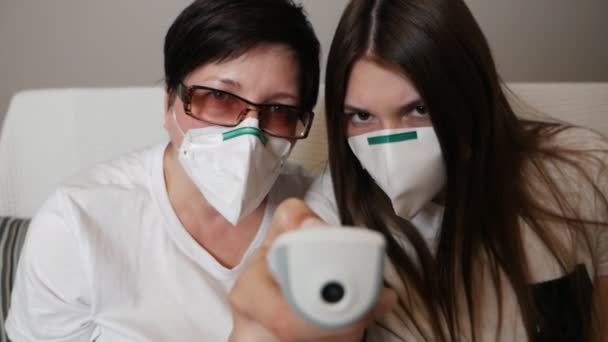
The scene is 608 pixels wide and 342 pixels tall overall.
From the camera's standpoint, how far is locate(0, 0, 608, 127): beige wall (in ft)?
4.64

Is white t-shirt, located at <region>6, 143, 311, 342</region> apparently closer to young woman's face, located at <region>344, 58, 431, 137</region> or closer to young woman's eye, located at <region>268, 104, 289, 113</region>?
young woman's eye, located at <region>268, 104, 289, 113</region>

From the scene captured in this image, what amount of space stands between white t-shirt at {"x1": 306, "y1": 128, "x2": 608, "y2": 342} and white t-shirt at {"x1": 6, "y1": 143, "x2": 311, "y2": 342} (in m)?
0.24

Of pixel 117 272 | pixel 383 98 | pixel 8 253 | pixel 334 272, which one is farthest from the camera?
pixel 8 253

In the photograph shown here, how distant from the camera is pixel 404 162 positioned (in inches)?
27.9

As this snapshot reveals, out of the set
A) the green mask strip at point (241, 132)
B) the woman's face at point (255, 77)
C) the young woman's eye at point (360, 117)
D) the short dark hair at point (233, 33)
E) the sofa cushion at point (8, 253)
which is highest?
the short dark hair at point (233, 33)

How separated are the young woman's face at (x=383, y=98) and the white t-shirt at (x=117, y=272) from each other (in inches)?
13.2

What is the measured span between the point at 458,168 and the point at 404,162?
103mm

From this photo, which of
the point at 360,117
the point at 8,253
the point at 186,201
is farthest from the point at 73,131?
the point at 360,117

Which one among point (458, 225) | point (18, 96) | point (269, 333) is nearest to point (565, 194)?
point (458, 225)

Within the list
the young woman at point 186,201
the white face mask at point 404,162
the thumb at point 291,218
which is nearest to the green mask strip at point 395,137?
the white face mask at point 404,162

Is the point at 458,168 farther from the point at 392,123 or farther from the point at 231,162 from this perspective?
the point at 231,162

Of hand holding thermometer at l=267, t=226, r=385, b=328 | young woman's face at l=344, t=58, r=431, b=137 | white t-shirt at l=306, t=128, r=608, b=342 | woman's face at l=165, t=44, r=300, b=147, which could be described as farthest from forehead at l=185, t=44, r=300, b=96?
hand holding thermometer at l=267, t=226, r=385, b=328

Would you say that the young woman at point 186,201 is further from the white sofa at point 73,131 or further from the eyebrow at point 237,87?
the white sofa at point 73,131

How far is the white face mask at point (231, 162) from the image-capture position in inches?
28.9
